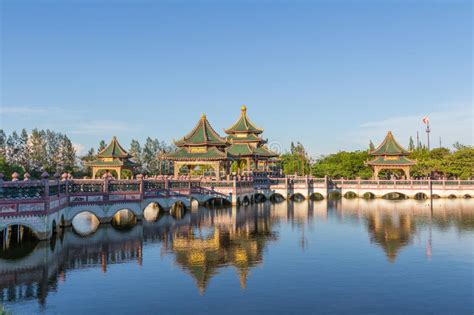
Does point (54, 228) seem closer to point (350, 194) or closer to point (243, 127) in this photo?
point (243, 127)

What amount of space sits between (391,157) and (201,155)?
34885 millimetres

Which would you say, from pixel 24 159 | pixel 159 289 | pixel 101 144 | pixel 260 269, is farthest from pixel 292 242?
pixel 101 144

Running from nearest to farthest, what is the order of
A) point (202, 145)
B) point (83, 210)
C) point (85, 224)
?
point (83, 210), point (85, 224), point (202, 145)

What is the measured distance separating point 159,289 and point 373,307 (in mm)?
8534

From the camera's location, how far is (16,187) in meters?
25.2

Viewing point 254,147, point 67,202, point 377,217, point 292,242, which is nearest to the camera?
point 292,242

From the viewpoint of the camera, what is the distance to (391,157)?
237 ft

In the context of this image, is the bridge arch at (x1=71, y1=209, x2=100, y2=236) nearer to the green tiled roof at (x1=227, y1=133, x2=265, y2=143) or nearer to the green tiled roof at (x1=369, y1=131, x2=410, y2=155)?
the green tiled roof at (x1=227, y1=133, x2=265, y2=143)

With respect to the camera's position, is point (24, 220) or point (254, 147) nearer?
point (24, 220)

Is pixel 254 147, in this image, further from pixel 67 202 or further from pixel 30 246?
pixel 30 246

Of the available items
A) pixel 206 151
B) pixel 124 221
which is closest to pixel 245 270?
pixel 124 221

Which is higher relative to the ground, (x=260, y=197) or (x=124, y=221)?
(x=260, y=197)

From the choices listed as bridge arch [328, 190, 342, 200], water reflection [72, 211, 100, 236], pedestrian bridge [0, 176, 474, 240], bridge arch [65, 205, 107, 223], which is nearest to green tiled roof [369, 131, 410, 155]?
pedestrian bridge [0, 176, 474, 240]

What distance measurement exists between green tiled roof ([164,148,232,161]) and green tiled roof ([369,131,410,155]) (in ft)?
98.8
